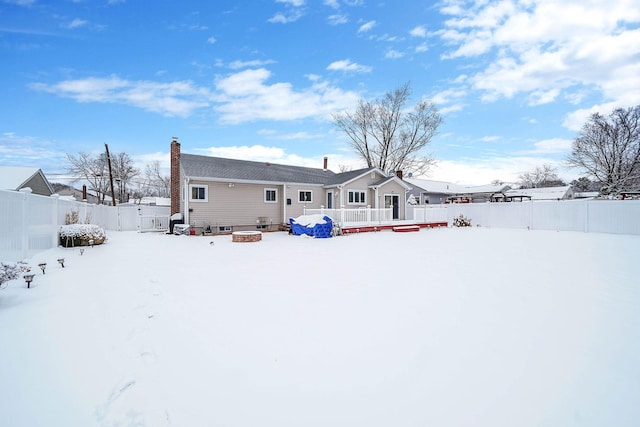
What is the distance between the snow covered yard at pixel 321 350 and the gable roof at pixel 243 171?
31.8 ft

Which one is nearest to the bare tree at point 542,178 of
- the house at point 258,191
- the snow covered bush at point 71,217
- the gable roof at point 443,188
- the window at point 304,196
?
the gable roof at point 443,188

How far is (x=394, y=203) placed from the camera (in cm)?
2084

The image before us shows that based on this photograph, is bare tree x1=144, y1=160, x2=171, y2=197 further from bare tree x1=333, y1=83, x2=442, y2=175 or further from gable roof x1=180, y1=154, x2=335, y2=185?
gable roof x1=180, y1=154, x2=335, y2=185

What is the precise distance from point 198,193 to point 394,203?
1323 cm

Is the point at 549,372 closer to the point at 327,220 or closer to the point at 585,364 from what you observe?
the point at 585,364

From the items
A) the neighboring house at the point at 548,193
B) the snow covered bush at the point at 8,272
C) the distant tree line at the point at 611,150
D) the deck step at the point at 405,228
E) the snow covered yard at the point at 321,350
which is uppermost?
the distant tree line at the point at 611,150

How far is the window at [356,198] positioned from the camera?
19031mm

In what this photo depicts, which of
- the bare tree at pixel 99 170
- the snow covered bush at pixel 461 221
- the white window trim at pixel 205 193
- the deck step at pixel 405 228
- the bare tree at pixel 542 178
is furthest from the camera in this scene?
the bare tree at pixel 542 178

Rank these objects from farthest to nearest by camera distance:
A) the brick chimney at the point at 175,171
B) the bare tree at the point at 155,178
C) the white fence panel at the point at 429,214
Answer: the bare tree at the point at 155,178
the white fence panel at the point at 429,214
the brick chimney at the point at 175,171

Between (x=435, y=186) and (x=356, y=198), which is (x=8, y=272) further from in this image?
(x=435, y=186)

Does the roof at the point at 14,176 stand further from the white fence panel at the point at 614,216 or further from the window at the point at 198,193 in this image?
the white fence panel at the point at 614,216

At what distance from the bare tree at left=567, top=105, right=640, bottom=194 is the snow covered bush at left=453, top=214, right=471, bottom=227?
15.2 metres

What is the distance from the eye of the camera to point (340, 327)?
3559mm

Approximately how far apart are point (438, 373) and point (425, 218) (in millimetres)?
17676
